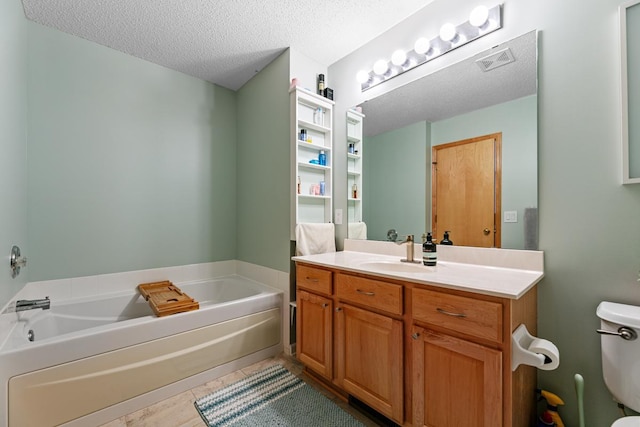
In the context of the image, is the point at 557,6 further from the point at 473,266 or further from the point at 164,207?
the point at 164,207

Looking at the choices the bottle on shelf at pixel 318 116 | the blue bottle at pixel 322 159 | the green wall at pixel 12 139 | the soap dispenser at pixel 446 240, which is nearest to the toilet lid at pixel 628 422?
the soap dispenser at pixel 446 240

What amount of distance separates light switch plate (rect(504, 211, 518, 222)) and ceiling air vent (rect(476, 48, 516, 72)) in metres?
0.85

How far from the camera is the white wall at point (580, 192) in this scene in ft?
3.98

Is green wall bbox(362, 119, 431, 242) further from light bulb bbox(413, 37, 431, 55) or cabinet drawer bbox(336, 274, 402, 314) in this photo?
cabinet drawer bbox(336, 274, 402, 314)

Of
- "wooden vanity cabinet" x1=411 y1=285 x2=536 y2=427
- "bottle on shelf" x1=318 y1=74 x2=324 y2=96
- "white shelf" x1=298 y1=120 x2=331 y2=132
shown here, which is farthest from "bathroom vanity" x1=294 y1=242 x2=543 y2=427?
"bottle on shelf" x1=318 y1=74 x2=324 y2=96

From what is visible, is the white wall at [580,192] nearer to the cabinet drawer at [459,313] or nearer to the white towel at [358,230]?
the cabinet drawer at [459,313]

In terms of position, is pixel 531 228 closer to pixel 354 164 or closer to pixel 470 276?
pixel 470 276

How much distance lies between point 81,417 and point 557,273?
106 inches

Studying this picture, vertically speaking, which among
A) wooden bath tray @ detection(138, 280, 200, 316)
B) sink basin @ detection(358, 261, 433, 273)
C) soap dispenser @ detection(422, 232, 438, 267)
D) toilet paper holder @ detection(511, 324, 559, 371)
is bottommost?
wooden bath tray @ detection(138, 280, 200, 316)

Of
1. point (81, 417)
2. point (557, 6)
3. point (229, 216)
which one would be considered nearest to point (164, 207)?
point (229, 216)

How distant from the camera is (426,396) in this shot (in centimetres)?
125

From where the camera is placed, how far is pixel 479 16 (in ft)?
5.13

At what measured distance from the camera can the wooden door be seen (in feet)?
5.08

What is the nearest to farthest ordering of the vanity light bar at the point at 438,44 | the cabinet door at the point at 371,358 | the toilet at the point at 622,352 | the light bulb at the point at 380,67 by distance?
the toilet at the point at 622,352 < the cabinet door at the point at 371,358 < the vanity light bar at the point at 438,44 < the light bulb at the point at 380,67
